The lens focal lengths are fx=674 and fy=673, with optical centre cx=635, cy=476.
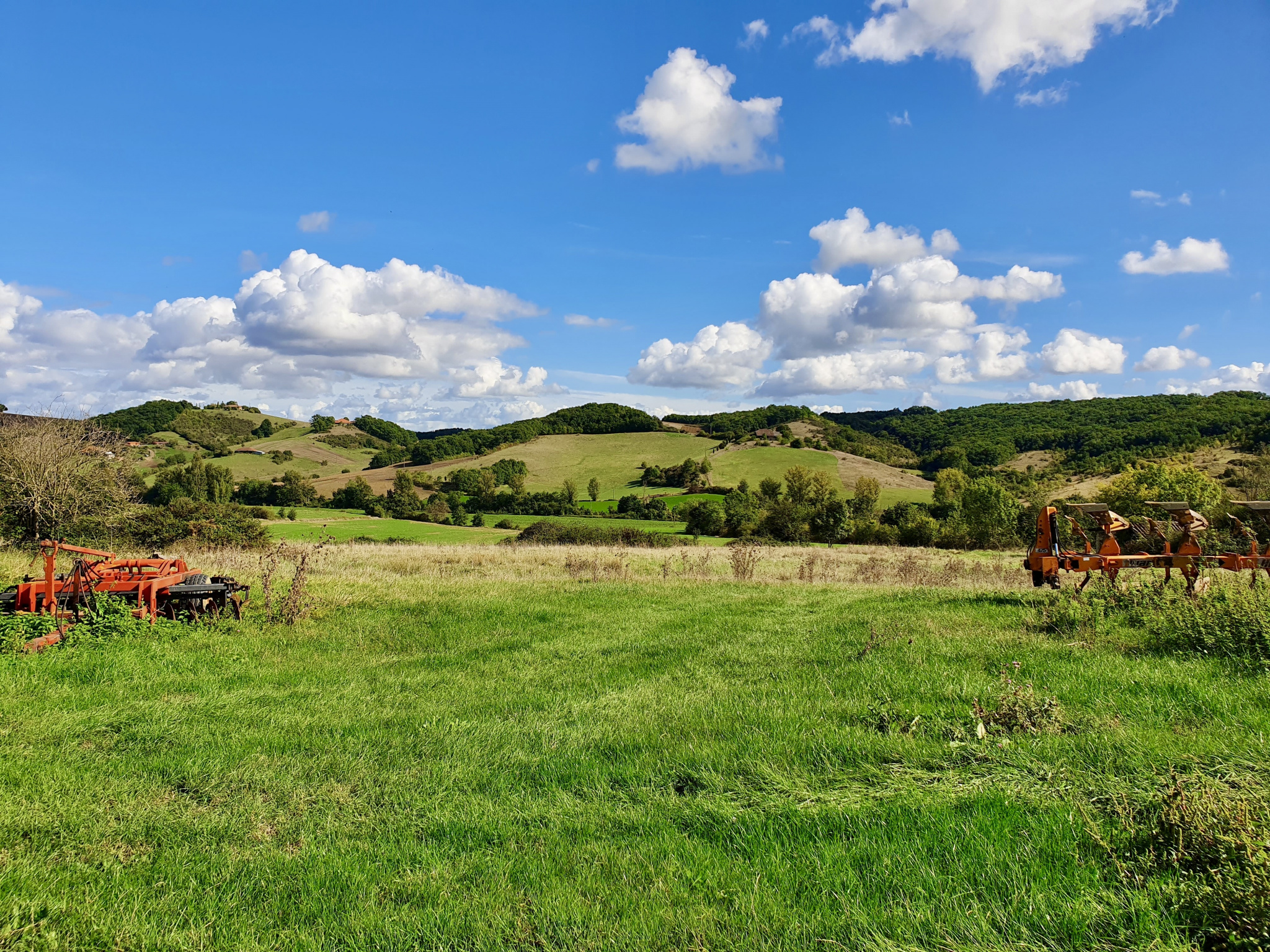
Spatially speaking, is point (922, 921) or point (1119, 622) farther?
point (1119, 622)

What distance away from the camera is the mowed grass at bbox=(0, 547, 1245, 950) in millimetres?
3389

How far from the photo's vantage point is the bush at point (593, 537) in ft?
154

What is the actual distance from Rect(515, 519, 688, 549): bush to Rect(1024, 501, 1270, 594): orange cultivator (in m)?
33.8

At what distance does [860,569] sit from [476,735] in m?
19.4

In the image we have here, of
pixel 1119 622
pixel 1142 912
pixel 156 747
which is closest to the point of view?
pixel 1142 912

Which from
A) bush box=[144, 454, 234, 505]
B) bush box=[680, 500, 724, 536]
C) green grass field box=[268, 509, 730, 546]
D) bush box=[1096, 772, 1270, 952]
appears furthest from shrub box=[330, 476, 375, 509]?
bush box=[1096, 772, 1270, 952]

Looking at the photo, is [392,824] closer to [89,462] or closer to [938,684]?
[938,684]

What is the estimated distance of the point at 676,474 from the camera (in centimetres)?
9494

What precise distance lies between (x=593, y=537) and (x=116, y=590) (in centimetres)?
3947

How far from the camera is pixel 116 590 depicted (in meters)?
10.6

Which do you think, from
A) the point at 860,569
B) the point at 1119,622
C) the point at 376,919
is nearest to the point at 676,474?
the point at 860,569

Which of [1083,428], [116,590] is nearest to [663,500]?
[116,590]

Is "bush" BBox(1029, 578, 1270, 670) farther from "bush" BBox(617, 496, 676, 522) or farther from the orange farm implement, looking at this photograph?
"bush" BBox(617, 496, 676, 522)

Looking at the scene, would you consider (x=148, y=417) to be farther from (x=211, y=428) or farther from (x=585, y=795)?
(x=585, y=795)
